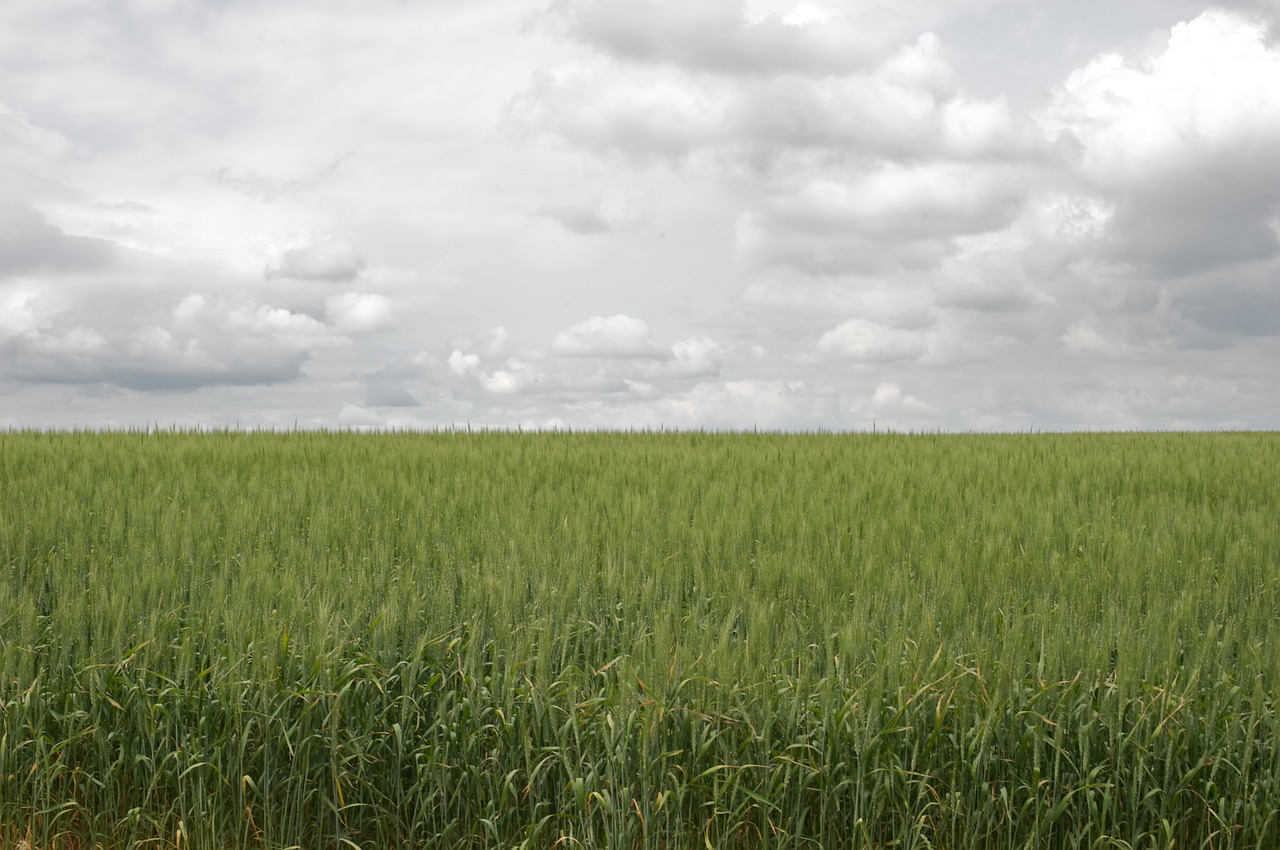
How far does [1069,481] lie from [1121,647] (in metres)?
7.24

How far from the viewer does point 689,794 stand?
11.0 ft

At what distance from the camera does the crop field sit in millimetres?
3311

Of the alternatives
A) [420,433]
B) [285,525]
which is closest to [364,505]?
[285,525]

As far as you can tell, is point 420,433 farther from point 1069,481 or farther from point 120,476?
point 1069,481

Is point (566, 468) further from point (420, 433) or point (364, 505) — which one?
point (420, 433)

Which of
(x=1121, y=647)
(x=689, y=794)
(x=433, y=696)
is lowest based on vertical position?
(x=689, y=794)

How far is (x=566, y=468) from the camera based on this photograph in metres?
10.5

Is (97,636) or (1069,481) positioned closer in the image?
(97,636)

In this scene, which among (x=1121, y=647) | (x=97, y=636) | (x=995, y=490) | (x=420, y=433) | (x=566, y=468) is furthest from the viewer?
(x=420, y=433)

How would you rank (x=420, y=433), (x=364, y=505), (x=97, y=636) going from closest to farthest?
(x=97, y=636) < (x=364, y=505) < (x=420, y=433)

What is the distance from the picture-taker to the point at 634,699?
10.9 feet

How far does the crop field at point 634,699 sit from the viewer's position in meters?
3.31

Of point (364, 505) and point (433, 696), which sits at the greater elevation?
point (364, 505)

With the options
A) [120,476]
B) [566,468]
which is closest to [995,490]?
[566,468]
